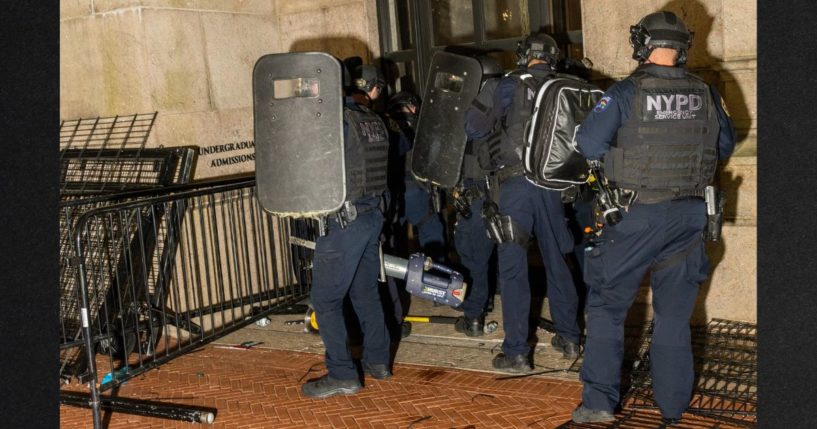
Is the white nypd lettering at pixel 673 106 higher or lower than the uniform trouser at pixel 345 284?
higher

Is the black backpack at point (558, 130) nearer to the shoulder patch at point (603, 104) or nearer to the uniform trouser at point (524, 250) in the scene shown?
the uniform trouser at point (524, 250)

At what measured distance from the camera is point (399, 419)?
5066 millimetres

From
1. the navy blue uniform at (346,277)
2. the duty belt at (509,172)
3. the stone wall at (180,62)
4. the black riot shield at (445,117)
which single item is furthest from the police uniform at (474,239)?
the stone wall at (180,62)

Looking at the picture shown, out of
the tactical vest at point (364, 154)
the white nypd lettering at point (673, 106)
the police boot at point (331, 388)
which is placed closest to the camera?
the white nypd lettering at point (673, 106)

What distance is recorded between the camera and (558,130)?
5125mm

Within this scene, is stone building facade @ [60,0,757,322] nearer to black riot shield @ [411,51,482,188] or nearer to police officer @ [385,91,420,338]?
black riot shield @ [411,51,482,188]

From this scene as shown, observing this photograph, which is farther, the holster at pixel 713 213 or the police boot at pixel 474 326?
the police boot at pixel 474 326

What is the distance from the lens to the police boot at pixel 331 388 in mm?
5520

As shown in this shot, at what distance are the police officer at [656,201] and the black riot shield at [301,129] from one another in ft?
5.01

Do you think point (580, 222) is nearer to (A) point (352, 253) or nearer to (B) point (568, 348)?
(B) point (568, 348)

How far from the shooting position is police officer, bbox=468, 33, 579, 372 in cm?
551

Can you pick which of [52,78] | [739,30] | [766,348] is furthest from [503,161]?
[52,78]

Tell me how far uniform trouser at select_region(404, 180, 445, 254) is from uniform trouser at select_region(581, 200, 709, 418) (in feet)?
8.10

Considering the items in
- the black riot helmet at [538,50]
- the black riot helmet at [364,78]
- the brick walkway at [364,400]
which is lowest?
the brick walkway at [364,400]
